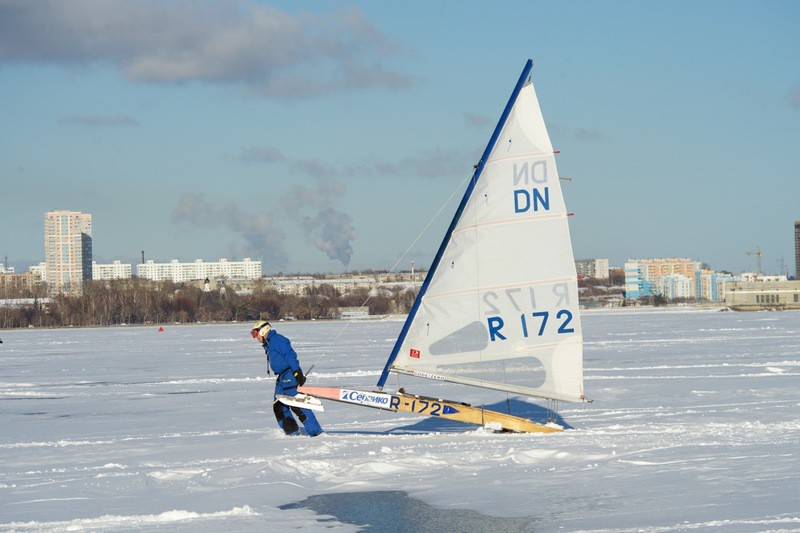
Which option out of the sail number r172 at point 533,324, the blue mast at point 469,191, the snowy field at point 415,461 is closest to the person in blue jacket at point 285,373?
the snowy field at point 415,461

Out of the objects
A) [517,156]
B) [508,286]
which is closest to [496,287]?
[508,286]

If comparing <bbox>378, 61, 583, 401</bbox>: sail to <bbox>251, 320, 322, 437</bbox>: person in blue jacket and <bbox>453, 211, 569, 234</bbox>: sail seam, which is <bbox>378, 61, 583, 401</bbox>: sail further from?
<bbox>251, 320, 322, 437</bbox>: person in blue jacket

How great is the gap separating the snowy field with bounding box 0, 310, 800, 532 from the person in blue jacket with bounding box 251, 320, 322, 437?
193 millimetres

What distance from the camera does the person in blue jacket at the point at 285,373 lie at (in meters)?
11.0

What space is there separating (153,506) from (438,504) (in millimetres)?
2201

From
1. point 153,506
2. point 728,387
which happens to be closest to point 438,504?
point 153,506

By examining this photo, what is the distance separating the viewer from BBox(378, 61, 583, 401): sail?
405 inches

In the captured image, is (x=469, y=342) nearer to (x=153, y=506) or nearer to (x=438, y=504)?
(x=438, y=504)

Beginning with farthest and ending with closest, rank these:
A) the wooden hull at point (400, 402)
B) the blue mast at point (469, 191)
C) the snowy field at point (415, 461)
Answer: the wooden hull at point (400, 402) < the blue mast at point (469, 191) < the snowy field at point (415, 461)

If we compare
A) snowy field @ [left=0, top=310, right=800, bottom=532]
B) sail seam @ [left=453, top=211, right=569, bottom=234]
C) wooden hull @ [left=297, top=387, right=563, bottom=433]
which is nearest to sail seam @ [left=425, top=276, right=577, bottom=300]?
sail seam @ [left=453, top=211, right=569, bottom=234]

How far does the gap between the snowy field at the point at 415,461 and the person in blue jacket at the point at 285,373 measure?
0.63 feet

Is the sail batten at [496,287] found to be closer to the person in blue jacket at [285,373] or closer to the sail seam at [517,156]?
the sail seam at [517,156]

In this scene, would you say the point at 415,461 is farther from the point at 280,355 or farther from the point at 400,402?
the point at 280,355

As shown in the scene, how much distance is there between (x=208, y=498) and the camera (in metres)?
8.20
